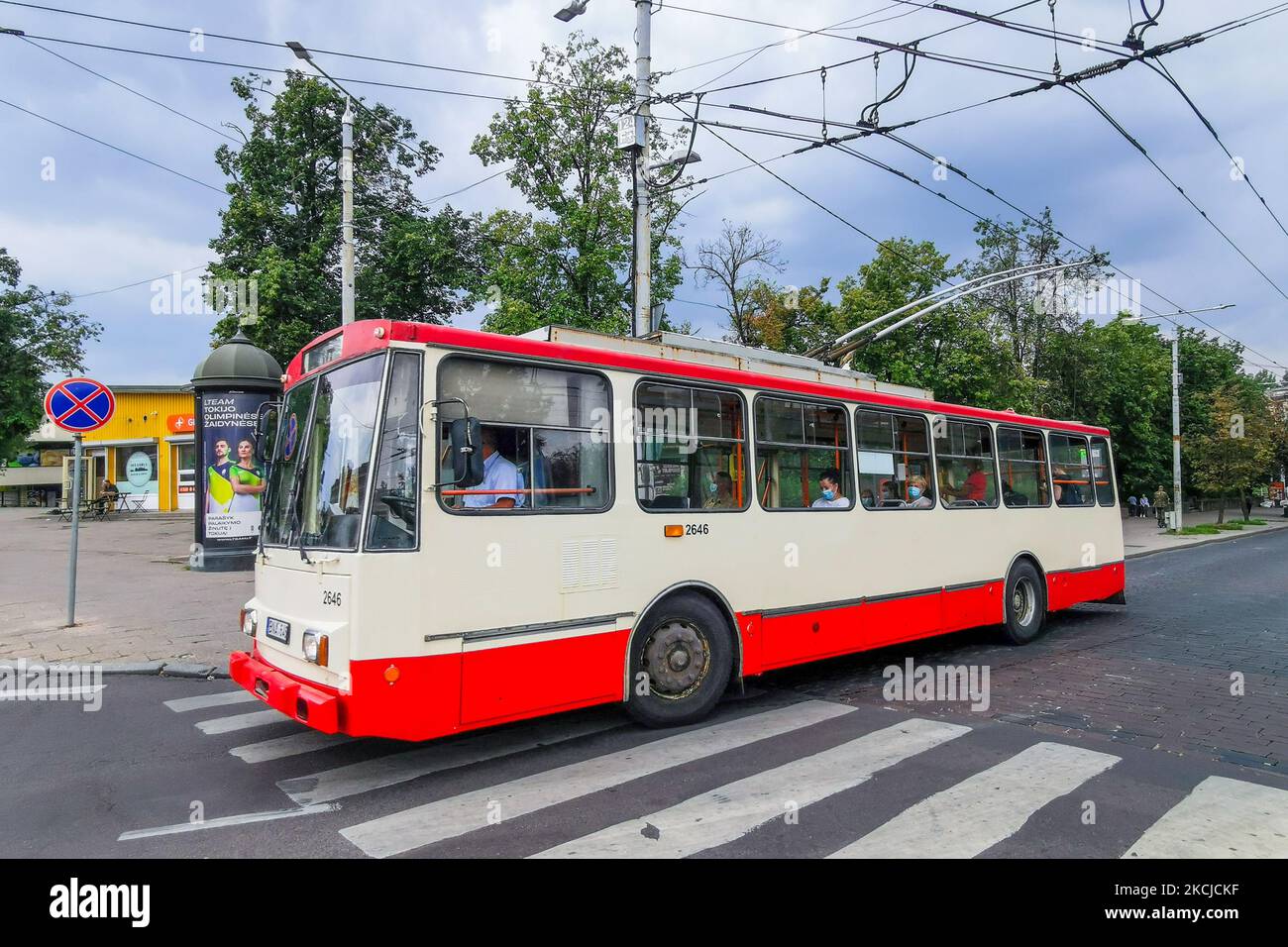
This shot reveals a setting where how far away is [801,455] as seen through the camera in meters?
7.50

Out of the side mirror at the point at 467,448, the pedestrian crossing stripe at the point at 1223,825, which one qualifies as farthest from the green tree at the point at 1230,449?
the side mirror at the point at 467,448

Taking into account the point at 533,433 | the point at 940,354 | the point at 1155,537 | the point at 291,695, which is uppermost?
the point at 940,354

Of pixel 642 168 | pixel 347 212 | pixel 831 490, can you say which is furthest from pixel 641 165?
pixel 831 490

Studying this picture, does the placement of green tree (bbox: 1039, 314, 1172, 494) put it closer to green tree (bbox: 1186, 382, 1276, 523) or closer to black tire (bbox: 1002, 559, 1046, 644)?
green tree (bbox: 1186, 382, 1276, 523)

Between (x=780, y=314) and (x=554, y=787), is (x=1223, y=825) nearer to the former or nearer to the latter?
(x=554, y=787)

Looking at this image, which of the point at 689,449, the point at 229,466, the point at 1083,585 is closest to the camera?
the point at 689,449

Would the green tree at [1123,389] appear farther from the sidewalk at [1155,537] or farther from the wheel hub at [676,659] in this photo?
the wheel hub at [676,659]

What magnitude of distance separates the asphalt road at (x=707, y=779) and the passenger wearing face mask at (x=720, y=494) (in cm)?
174

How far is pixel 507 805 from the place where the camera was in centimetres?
468

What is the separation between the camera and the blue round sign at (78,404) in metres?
10.3

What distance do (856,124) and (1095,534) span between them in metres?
6.96

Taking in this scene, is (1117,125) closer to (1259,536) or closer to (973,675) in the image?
(973,675)

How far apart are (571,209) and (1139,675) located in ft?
58.5
